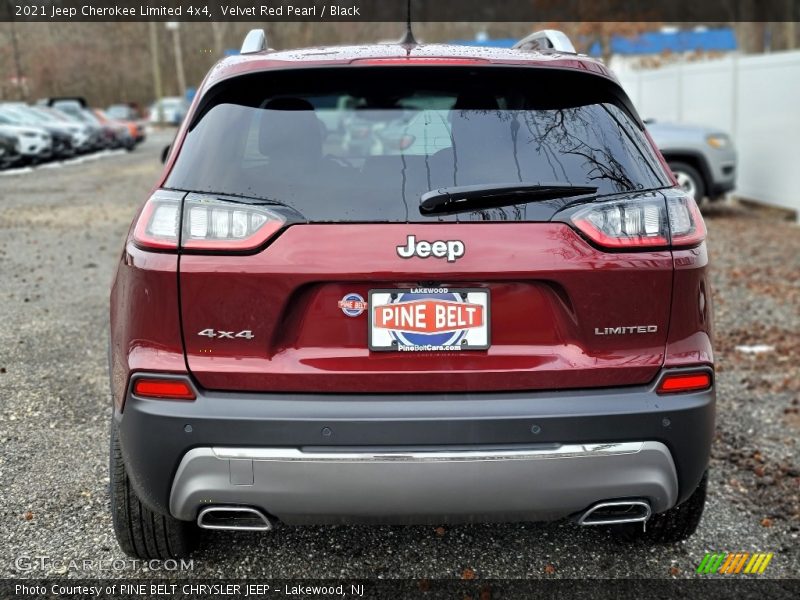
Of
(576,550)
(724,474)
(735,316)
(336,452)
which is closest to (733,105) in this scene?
(735,316)

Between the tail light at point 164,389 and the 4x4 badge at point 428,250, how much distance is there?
2.40 feet

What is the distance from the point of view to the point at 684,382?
2514 mm

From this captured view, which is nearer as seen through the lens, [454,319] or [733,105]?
[454,319]

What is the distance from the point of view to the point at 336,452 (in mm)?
2363

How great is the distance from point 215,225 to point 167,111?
192 ft

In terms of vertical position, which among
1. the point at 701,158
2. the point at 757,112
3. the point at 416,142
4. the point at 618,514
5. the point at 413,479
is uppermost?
the point at 416,142

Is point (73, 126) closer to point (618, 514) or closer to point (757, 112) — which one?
point (757, 112)

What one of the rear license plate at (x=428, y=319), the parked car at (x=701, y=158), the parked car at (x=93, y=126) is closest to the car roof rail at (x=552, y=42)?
the rear license plate at (x=428, y=319)

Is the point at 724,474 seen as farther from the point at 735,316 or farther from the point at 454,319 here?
the point at 735,316

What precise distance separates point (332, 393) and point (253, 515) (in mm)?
476

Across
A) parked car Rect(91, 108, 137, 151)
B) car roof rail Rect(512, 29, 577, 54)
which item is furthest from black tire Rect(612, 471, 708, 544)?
parked car Rect(91, 108, 137, 151)

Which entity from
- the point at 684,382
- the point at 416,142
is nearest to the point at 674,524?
the point at 684,382

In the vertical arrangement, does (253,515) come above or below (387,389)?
below

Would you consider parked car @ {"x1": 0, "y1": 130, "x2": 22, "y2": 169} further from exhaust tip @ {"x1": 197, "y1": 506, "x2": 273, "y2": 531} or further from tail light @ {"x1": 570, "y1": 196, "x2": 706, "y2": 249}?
tail light @ {"x1": 570, "y1": 196, "x2": 706, "y2": 249}
